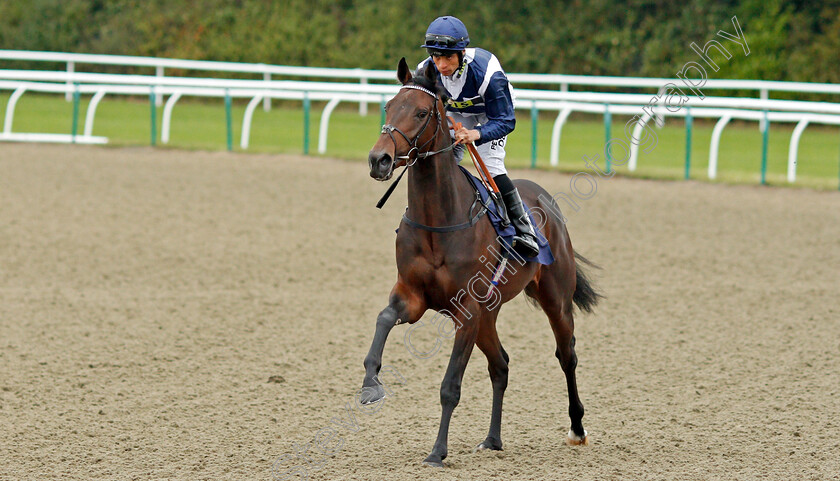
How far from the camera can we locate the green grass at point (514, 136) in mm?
15602

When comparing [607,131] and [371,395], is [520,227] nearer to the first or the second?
[371,395]

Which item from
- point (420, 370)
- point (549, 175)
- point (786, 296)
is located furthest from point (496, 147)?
point (549, 175)

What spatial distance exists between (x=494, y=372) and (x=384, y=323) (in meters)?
0.89

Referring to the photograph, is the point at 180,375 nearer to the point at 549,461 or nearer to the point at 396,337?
the point at 396,337

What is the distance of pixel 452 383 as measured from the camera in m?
4.96

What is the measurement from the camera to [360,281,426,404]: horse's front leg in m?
4.62

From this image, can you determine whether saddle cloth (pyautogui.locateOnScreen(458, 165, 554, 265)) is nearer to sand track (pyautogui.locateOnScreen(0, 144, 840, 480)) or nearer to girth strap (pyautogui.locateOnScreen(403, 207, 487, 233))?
girth strap (pyautogui.locateOnScreen(403, 207, 487, 233))

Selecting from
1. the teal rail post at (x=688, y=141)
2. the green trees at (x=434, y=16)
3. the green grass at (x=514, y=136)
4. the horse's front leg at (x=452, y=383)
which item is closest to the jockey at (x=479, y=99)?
the horse's front leg at (x=452, y=383)

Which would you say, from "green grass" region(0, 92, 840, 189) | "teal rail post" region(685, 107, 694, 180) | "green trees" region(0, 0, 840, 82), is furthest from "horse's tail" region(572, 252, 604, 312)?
"green trees" region(0, 0, 840, 82)

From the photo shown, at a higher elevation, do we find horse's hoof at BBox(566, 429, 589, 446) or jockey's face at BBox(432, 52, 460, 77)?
jockey's face at BBox(432, 52, 460, 77)

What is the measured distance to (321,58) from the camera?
25.3 metres

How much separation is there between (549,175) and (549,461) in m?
9.66

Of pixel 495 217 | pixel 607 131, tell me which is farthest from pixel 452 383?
pixel 607 131

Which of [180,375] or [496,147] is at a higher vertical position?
[496,147]
